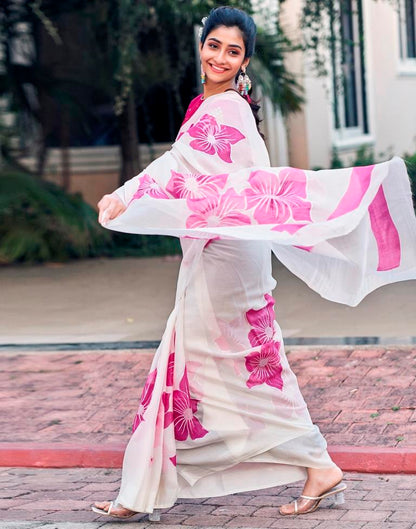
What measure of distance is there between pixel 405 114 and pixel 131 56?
23.6 feet

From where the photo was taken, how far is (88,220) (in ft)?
38.2

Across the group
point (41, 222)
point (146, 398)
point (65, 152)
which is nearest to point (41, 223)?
point (41, 222)

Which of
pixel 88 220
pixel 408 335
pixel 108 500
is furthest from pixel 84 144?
pixel 108 500

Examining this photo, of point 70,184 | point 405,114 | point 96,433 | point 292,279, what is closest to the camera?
point 96,433

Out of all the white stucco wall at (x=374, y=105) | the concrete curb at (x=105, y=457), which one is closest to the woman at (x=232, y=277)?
the concrete curb at (x=105, y=457)

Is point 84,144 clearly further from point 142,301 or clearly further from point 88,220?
point 142,301

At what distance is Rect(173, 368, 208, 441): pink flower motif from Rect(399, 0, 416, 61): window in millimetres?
13095

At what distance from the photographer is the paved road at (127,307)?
7.88 m

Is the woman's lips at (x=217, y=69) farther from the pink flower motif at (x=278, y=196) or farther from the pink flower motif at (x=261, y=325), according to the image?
the pink flower motif at (x=261, y=325)

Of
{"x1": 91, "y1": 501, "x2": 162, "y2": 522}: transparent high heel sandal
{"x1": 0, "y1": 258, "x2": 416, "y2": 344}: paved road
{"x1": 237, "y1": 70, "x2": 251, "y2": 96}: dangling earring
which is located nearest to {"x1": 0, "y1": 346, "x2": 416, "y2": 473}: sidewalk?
{"x1": 0, "y1": 258, "x2": 416, "y2": 344}: paved road

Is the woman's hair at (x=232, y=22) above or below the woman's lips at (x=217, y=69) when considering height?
above

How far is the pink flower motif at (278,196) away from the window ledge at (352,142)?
1105 centimetres

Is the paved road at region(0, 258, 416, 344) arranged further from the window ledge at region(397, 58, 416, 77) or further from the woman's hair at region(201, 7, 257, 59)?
the window ledge at region(397, 58, 416, 77)

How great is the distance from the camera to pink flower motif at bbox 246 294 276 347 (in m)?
4.32
